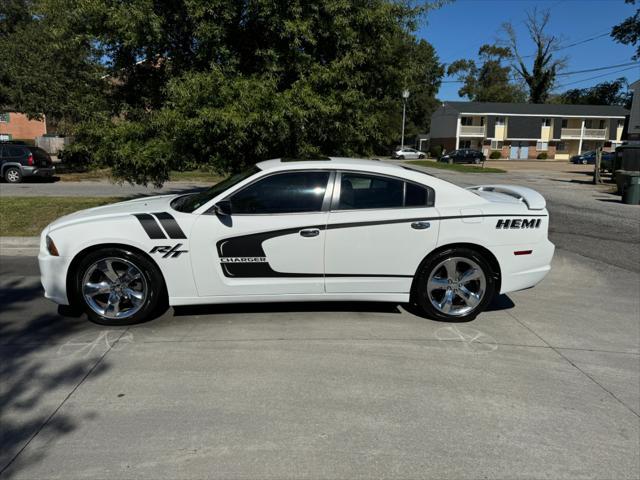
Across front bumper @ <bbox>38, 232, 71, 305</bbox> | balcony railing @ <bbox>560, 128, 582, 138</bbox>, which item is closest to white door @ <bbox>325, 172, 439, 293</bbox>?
front bumper @ <bbox>38, 232, 71, 305</bbox>

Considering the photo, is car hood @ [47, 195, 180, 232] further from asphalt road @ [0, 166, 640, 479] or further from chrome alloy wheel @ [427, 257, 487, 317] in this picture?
chrome alloy wheel @ [427, 257, 487, 317]

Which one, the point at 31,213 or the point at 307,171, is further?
the point at 31,213

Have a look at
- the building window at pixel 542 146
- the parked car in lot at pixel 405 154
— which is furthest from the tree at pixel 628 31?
the building window at pixel 542 146

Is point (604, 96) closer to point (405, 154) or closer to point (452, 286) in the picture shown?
point (405, 154)

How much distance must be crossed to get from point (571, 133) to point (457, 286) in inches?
2931

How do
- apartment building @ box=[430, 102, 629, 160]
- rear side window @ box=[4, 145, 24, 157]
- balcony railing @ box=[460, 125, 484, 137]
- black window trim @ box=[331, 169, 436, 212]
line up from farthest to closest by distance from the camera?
balcony railing @ box=[460, 125, 484, 137] < apartment building @ box=[430, 102, 629, 160] < rear side window @ box=[4, 145, 24, 157] < black window trim @ box=[331, 169, 436, 212]

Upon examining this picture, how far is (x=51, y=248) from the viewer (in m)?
4.60

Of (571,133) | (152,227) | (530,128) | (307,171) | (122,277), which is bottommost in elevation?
(122,277)

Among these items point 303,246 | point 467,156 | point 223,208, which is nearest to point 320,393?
point 303,246

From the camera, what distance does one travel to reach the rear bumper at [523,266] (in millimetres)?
4957

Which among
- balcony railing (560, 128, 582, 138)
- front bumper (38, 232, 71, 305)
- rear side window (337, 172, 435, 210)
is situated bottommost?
front bumper (38, 232, 71, 305)

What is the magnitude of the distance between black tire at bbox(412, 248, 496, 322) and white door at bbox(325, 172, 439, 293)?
12 cm

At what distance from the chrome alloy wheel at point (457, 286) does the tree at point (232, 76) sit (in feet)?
13.4

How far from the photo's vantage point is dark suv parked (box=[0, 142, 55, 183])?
69.8 ft
